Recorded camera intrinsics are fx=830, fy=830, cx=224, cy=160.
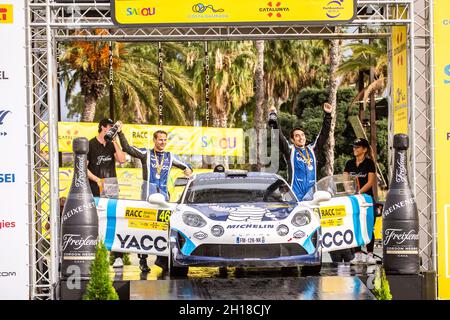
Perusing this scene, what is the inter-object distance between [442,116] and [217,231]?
3.79m

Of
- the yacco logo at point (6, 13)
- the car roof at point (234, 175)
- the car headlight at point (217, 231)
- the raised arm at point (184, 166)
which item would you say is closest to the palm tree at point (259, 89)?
the raised arm at point (184, 166)

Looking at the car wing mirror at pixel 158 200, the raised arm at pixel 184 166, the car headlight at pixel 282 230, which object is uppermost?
the raised arm at pixel 184 166

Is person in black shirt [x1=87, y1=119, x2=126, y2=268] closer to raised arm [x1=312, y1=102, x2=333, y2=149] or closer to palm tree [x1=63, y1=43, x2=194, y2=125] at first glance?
raised arm [x1=312, y1=102, x2=333, y2=149]

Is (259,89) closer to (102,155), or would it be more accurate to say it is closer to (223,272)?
(102,155)

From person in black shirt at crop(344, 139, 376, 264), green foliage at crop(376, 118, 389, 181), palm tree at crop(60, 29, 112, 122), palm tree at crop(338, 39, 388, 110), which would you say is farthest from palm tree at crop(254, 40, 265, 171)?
person in black shirt at crop(344, 139, 376, 264)

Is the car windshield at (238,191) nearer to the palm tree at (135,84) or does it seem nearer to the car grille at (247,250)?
the car grille at (247,250)

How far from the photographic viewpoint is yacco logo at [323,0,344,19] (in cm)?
1159

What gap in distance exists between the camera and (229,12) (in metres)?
11.6

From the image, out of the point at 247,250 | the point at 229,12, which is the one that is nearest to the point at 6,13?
the point at 229,12

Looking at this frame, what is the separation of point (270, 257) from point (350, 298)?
1289mm

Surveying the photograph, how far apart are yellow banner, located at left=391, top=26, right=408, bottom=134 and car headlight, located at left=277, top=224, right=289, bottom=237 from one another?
2913 millimetres

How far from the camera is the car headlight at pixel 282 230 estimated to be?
10.5 m

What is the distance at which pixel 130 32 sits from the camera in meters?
14.3
